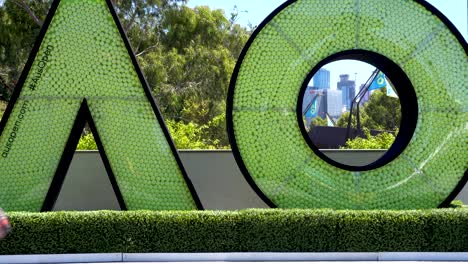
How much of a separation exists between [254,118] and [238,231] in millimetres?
1825

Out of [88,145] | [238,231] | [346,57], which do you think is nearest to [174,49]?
[88,145]

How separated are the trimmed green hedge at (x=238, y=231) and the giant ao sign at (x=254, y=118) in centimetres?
72

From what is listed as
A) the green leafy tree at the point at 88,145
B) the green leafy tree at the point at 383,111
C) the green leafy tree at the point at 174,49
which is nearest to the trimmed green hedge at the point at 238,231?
the green leafy tree at the point at 88,145

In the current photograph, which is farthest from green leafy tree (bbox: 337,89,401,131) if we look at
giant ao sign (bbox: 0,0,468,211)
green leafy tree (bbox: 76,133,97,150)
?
giant ao sign (bbox: 0,0,468,211)

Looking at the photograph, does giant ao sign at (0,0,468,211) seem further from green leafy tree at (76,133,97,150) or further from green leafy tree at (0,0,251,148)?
green leafy tree at (0,0,251,148)

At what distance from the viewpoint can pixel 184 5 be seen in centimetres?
2894

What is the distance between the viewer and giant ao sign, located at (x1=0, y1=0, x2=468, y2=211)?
9422 mm

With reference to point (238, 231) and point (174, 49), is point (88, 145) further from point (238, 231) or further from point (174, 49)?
point (174, 49)

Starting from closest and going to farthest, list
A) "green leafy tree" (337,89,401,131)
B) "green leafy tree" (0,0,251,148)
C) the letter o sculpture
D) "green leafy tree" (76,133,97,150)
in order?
the letter o sculpture < "green leafy tree" (76,133,97,150) < "green leafy tree" (0,0,251,148) < "green leafy tree" (337,89,401,131)

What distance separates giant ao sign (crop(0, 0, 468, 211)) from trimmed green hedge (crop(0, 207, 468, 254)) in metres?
0.72

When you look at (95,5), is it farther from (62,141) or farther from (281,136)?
(281,136)

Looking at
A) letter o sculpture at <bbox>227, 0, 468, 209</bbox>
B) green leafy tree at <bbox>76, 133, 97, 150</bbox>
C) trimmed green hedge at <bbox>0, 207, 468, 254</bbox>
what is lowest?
green leafy tree at <bbox>76, 133, 97, 150</bbox>

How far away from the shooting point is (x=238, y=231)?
28.8 feet

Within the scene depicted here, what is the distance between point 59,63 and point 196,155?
11.0 ft
